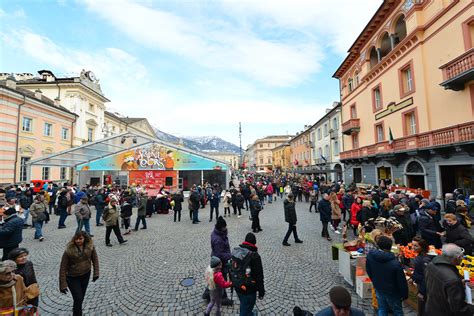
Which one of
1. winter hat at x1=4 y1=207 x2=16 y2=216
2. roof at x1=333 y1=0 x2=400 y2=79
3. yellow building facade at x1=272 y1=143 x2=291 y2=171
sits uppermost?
roof at x1=333 y1=0 x2=400 y2=79

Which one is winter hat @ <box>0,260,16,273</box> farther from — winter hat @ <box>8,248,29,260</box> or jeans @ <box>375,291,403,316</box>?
jeans @ <box>375,291,403,316</box>

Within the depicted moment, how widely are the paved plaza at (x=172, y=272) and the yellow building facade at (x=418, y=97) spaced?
31.5ft

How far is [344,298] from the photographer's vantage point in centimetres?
203

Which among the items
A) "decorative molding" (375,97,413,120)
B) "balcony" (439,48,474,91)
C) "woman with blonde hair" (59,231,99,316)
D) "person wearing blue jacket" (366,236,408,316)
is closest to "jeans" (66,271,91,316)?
"woman with blonde hair" (59,231,99,316)

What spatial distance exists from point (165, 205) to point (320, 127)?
2707 cm

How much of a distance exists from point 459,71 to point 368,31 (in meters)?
10.9

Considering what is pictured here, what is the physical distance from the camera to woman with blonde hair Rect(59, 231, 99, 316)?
3510mm

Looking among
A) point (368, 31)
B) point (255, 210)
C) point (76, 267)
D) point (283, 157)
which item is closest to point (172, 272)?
point (76, 267)

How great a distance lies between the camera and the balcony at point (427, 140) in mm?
10259

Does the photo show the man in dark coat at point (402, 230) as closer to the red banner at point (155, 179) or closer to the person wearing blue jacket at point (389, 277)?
the person wearing blue jacket at point (389, 277)

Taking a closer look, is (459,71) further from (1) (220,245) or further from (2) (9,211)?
(2) (9,211)

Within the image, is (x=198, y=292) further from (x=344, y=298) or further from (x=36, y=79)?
(x=36, y=79)

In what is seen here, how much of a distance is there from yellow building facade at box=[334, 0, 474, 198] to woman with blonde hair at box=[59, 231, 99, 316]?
15.2 meters

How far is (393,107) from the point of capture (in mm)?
16188
